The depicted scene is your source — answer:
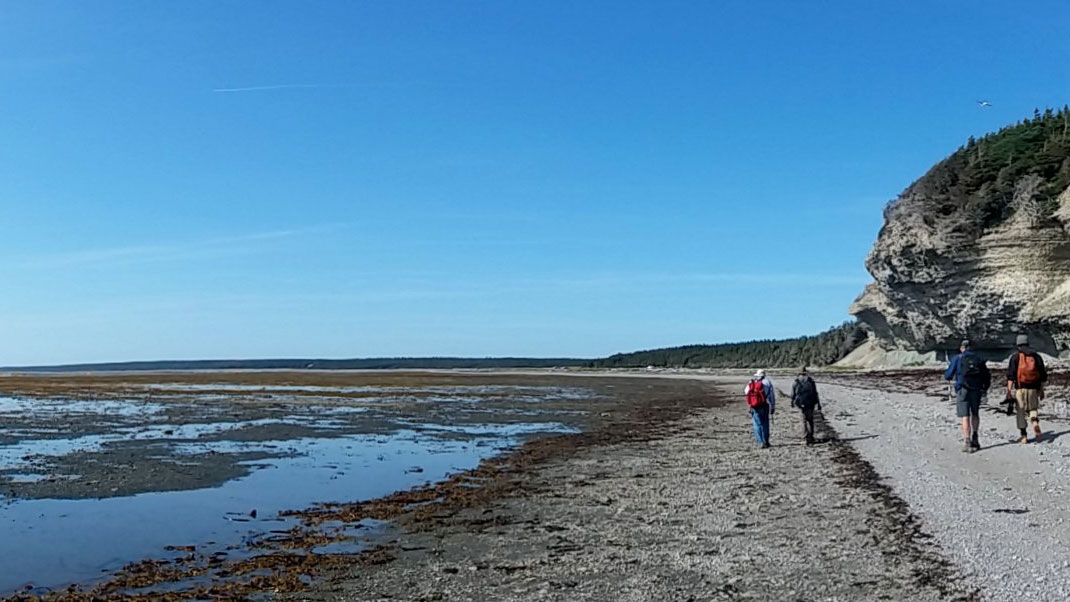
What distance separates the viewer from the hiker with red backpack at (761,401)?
768 inches

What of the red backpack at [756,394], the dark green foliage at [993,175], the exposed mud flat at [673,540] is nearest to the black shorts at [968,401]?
the exposed mud flat at [673,540]

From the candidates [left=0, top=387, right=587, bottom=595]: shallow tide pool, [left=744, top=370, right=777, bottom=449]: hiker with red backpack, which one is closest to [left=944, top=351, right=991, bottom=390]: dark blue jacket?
[left=744, top=370, right=777, bottom=449]: hiker with red backpack

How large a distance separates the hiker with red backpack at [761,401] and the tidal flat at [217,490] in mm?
6142

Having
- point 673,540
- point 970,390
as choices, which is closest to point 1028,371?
point 970,390

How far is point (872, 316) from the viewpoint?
72.1m

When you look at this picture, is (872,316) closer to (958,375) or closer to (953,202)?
(953,202)

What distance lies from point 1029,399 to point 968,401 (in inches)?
63.2

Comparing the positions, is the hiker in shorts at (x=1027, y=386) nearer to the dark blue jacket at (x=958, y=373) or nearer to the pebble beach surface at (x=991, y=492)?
the pebble beach surface at (x=991, y=492)

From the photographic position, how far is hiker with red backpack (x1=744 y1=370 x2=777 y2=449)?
19516 millimetres

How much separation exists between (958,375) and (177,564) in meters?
14.2

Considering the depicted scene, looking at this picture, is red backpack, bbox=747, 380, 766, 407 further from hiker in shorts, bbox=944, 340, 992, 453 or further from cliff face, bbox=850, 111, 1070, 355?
cliff face, bbox=850, 111, 1070, 355

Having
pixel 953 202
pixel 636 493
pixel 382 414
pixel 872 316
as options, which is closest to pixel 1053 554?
pixel 636 493

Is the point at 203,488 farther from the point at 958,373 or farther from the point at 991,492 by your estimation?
the point at 958,373

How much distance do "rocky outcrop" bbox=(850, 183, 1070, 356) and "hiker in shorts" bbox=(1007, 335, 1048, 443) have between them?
110 ft
